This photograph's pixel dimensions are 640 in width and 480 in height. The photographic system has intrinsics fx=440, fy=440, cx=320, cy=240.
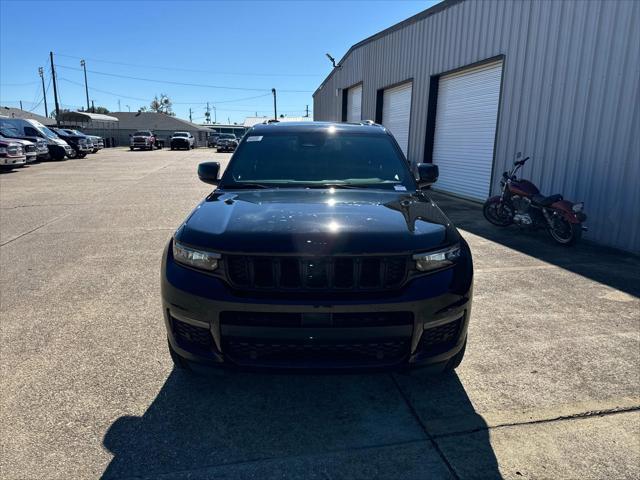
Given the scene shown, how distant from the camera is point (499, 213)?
8.40m

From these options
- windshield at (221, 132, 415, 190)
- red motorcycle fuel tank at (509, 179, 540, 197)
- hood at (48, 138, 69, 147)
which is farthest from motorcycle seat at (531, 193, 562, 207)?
hood at (48, 138, 69, 147)

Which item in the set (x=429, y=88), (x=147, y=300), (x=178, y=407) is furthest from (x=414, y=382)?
(x=429, y=88)

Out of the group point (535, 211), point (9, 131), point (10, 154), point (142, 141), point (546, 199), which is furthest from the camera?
point (142, 141)

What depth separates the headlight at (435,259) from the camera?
240cm

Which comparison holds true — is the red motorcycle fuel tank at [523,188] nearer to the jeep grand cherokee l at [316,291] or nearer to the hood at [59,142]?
the jeep grand cherokee l at [316,291]

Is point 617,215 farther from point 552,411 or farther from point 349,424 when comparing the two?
point 349,424

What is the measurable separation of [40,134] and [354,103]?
58.6 feet

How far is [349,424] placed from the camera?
8.43 feet

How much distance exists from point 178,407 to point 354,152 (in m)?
2.48

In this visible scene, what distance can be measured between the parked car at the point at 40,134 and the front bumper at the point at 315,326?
25.6 metres

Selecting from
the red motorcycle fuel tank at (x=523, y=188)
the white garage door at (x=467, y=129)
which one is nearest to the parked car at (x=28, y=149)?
the white garage door at (x=467, y=129)

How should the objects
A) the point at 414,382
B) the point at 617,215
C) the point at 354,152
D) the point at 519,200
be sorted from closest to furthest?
the point at 414,382
the point at 354,152
the point at 617,215
the point at 519,200

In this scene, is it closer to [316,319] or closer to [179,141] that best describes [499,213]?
[316,319]

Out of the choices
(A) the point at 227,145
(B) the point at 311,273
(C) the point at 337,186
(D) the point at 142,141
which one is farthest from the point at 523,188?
(D) the point at 142,141
